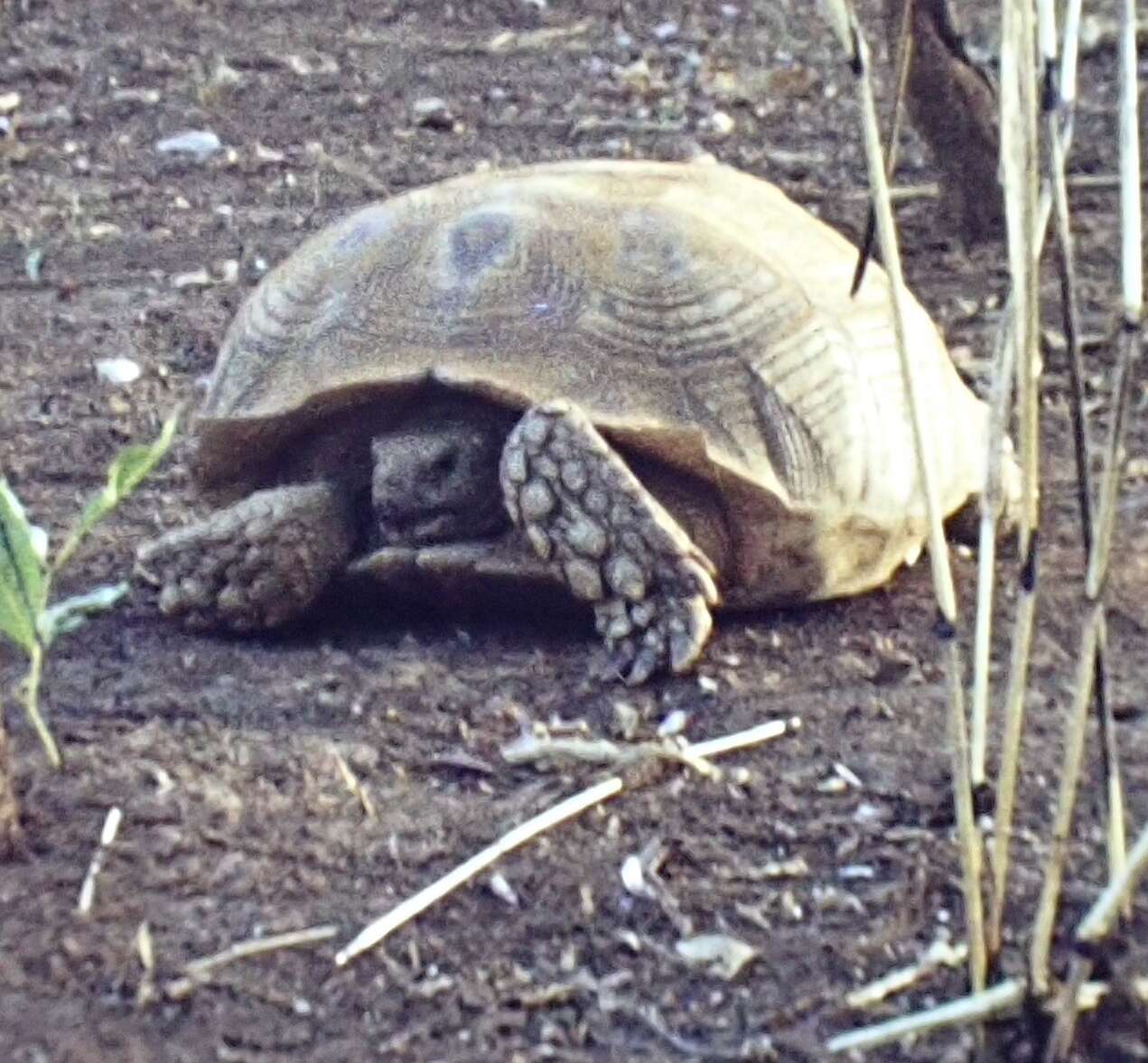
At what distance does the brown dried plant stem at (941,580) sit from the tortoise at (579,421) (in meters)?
0.95

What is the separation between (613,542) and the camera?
3000 millimetres

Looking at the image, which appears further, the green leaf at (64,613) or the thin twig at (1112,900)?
the green leaf at (64,613)

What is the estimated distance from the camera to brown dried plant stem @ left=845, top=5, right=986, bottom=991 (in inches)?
76.1

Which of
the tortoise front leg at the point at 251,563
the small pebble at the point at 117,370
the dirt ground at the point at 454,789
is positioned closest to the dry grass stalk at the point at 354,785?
the dirt ground at the point at 454,789

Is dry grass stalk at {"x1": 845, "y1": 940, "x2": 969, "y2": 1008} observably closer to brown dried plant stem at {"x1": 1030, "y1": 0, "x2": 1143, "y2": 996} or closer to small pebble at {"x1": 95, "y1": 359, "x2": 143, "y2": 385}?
brown dried plant stem at {"x1": 1030, "y1": 0, "x2": 1143, "y2": 996}

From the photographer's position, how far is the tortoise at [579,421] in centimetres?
300

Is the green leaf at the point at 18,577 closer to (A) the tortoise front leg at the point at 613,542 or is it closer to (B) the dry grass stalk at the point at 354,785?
(B) the dry grass stalk at the point at 354,785

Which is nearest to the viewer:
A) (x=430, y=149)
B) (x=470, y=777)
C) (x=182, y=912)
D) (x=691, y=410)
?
(x=182, y=912)

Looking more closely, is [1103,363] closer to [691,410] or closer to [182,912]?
[691,410]

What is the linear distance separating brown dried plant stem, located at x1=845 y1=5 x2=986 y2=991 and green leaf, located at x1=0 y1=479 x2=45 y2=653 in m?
1.04

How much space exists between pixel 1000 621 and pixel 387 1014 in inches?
50.5

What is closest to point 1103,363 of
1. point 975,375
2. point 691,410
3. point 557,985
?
point 975,375

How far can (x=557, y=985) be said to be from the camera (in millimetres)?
2186

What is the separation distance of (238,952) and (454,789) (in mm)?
460
